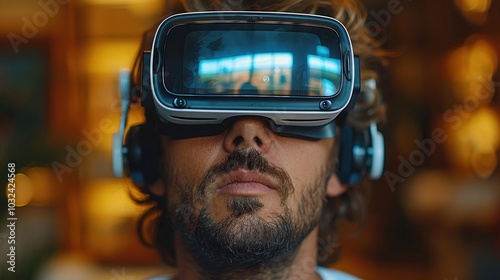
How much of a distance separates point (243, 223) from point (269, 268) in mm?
228

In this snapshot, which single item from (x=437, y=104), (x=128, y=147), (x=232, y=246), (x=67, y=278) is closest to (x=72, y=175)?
(x=67, y=278)

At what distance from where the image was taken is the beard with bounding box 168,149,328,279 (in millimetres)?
1696

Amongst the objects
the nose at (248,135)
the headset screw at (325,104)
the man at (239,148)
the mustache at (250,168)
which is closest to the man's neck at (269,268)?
the man at (239,148)

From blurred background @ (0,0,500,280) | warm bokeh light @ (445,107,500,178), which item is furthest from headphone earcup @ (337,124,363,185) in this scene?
warm bokeh light @ (445,107,500,178)

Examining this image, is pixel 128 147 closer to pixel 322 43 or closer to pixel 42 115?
pixel 322 43

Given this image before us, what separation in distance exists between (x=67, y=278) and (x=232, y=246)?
131 cm

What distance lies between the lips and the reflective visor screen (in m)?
0.22

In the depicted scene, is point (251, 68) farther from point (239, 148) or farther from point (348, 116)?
point (348, 116)

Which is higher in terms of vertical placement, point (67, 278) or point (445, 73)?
point (445, 73)

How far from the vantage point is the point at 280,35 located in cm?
164

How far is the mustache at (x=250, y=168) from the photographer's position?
170 cm

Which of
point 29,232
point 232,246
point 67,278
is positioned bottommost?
point 67,278

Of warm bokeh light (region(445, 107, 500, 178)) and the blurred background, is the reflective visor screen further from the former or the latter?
warm bokeh light (region(445, 107, 500, 178))

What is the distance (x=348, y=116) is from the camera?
6.79 ft
